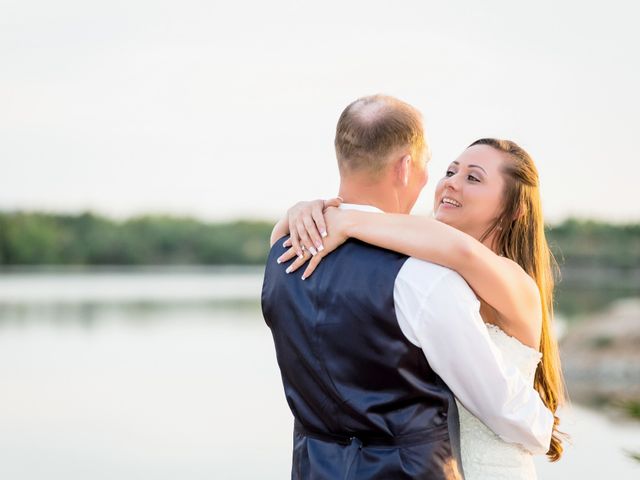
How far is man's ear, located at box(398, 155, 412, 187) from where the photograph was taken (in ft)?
7.20

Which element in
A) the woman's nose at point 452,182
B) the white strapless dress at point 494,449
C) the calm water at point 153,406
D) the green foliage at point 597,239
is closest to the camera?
the white strapless dress at point 494,449

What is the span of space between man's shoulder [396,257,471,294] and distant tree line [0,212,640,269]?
65041mm

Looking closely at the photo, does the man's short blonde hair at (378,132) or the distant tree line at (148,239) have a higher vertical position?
the man's short blonde hair at (378,132)

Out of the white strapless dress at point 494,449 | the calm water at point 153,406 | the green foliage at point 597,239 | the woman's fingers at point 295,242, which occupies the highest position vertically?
the woman's fingers at point 295,242

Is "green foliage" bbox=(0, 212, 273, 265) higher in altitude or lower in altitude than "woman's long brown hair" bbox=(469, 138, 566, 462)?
lower

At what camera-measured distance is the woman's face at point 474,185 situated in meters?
2.70

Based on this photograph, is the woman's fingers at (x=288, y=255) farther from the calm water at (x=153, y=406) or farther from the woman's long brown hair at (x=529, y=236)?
the calm water at (x=153, y=406)

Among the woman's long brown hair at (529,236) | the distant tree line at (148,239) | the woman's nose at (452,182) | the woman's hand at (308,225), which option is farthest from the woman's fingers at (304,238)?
the distant tree line at (148,239)

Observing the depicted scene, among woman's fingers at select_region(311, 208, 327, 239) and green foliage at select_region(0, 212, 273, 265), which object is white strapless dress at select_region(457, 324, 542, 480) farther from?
green foliage at select_region(0, 212, 273, 265)

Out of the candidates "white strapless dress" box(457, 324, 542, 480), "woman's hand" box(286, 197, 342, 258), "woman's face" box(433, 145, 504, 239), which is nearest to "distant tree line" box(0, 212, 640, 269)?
"woman's face" box(433, 145, 504, 239)

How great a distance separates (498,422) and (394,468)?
32cm

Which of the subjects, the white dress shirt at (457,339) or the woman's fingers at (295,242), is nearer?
the white dress shirt at (457,339)

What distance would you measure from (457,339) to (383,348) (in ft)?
0.52

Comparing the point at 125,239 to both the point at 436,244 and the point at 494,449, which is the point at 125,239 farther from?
the point at 436,244
